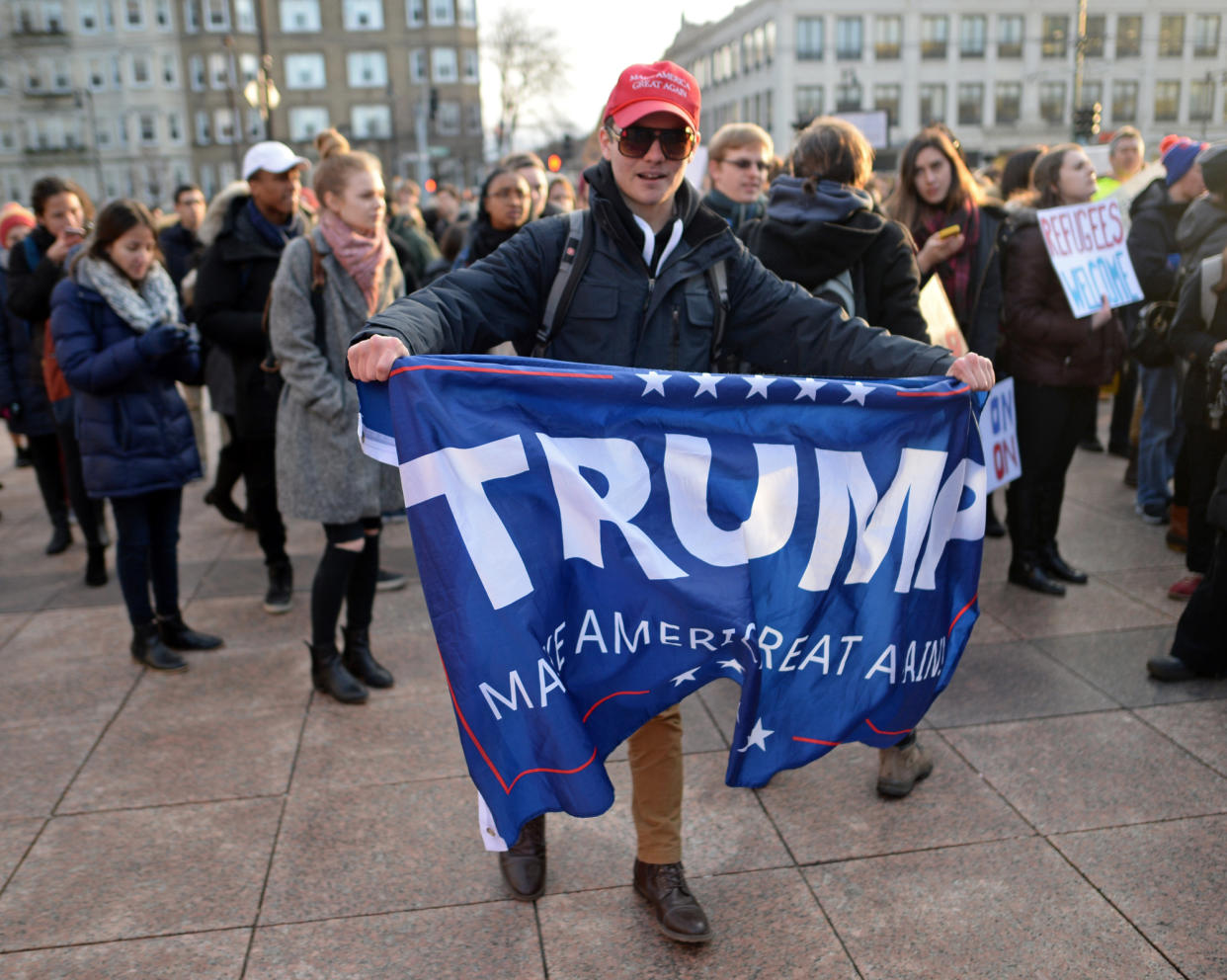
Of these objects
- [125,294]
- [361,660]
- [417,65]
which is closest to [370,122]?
[417,65]

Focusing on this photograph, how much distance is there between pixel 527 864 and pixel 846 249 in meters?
2.46

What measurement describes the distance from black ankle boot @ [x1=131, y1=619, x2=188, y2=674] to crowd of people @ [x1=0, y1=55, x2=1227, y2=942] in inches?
0.6

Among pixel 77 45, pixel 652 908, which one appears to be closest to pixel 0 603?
pixel 652 908

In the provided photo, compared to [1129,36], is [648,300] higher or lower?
lower

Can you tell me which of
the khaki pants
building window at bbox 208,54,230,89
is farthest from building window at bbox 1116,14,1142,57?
the khaki pants

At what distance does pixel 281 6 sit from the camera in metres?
66.4

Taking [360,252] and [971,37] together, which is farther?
[971,37]

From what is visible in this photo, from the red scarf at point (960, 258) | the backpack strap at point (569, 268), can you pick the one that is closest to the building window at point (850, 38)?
the red scarf at point (960, 258)

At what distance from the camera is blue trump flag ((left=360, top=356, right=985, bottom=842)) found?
103 inches

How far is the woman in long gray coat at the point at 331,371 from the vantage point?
425 cm

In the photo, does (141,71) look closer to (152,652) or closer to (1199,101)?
(1199,101)

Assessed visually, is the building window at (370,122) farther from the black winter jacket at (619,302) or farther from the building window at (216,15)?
the black winter jacket at (619,302)

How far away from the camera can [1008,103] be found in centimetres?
6731

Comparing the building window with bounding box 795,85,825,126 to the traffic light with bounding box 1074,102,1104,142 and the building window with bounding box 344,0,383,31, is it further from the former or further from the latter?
the traffic light with bounding box 1074,102,1104,142
